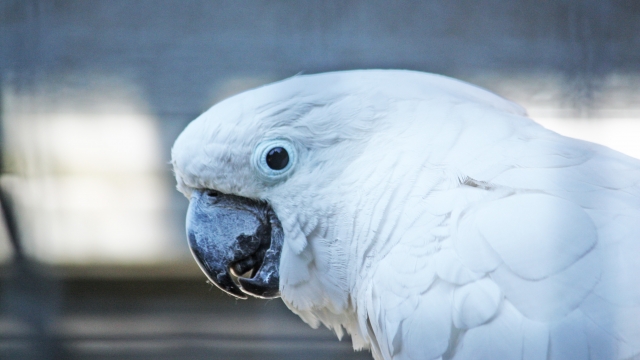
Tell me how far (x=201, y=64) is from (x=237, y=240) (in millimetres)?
1170

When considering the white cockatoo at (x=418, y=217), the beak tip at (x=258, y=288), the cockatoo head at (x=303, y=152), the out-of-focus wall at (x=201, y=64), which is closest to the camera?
the white cockatoo at (x=418, y=217)

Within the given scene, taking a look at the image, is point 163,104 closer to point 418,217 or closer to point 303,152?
point 303,152

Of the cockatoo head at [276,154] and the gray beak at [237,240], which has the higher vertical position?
the cockatoo head at [276,154]

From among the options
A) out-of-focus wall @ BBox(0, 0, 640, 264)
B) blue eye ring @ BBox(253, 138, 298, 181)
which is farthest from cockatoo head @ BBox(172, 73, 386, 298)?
out-of-focus wall @ BBox(0, 0, 640, 264)

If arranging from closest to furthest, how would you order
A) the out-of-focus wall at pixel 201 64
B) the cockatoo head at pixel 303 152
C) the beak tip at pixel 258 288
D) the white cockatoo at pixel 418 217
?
the white cockatoo at pixel 418 217, the cockatoo head at pixel 303 152, the beak tip at pixel 258 288, the out-of-focus wall at pixel 201 64

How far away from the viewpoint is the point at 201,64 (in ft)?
6.36

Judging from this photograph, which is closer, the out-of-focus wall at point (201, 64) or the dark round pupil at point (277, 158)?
the dark round pupil at point (277, 158)

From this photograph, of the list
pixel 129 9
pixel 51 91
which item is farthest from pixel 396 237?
pixel 51 91

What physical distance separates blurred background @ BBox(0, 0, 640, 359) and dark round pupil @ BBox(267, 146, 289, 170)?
100 centimetres

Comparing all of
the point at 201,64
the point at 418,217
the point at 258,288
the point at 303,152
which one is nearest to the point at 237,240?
the point at 258,288

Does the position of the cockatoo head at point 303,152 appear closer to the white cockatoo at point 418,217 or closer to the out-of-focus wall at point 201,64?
the white cockatoo at point 418,217

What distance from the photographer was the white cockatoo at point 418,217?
2.20ft

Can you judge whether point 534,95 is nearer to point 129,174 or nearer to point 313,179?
point 313,179

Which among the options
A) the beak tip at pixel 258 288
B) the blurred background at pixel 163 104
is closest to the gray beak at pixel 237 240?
the beak tip at pixel 258 288
